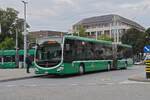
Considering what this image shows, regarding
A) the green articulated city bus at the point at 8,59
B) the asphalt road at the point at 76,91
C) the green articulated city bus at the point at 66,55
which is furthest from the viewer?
the green articulated city bus at the point at 8,59

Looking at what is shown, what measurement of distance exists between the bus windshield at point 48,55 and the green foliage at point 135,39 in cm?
3597

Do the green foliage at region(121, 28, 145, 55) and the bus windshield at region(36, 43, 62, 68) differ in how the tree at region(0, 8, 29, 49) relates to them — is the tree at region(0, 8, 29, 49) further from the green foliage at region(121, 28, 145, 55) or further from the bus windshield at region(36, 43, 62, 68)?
the bus windshield at region(36, 43, 62, 68)

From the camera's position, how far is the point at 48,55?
15.9 meters

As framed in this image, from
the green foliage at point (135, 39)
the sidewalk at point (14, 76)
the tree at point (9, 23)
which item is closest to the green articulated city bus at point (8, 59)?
the sidewalk at point (14, 76)

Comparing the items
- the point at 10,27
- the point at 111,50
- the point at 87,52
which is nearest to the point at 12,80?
the point at 87,52

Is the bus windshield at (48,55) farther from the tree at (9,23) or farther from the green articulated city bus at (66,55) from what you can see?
the tree at (9,23)

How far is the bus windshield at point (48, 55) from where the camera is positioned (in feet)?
51.1

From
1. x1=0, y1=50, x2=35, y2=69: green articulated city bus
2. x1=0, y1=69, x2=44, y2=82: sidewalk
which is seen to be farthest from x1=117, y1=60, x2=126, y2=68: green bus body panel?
x1=0, y1=50, x2=35, y2=69: green articulated city bus

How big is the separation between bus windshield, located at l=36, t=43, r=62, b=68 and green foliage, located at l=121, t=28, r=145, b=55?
118 ft

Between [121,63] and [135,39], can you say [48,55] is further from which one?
[135,39]

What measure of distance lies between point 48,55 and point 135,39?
37.2 metres

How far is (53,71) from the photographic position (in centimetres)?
1549

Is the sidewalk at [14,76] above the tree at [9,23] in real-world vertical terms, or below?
below

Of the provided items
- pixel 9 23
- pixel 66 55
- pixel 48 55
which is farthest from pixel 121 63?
pixel 9 23
